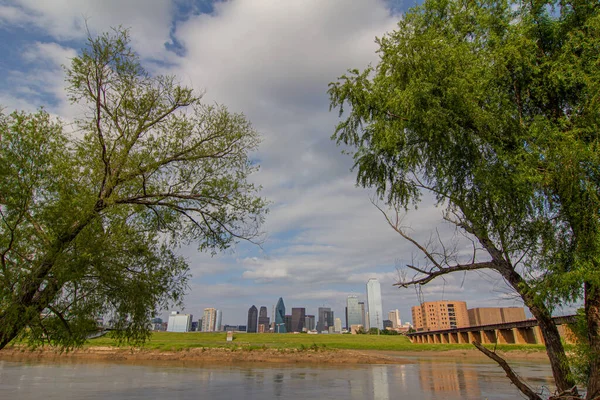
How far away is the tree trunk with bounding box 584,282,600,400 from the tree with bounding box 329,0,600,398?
0.02m

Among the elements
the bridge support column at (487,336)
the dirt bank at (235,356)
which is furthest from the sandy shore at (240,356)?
the bridge support column at (487,336)

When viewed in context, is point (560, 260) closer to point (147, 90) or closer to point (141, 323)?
point (141, 323)

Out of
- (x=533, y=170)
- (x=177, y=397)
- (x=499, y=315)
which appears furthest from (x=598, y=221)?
(x=499, y=315)

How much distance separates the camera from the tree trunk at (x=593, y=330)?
7.44 meters

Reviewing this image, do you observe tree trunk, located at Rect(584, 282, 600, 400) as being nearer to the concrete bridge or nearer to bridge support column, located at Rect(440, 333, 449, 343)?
the concrete bridge

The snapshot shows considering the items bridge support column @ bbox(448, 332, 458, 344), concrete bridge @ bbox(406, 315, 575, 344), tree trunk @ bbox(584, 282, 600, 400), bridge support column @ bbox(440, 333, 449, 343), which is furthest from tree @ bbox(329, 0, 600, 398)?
bridge support column @ bbox(440, 333, 449, 343)

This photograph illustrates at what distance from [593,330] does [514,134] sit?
4.90 meters

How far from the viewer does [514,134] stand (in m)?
8.55

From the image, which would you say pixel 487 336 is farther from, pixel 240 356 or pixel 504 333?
pixel 240 356

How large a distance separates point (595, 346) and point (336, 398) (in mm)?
12018

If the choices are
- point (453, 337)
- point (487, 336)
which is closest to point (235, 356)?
point (487, 336)

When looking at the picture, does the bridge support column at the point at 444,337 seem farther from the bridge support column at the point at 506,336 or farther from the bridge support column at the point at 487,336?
the bridge support column at the point at 506,336

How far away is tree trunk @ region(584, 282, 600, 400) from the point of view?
7436 millimetres

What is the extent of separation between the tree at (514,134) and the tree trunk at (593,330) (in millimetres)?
25
